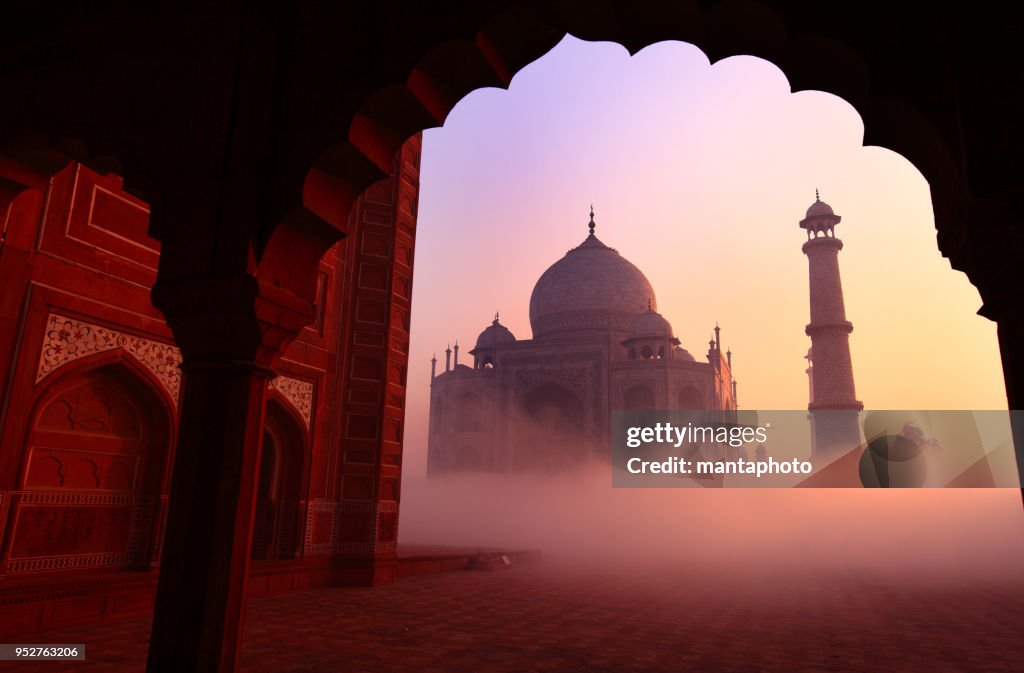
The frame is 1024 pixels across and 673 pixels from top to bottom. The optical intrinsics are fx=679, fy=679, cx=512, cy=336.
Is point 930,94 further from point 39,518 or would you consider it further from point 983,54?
point 39,518

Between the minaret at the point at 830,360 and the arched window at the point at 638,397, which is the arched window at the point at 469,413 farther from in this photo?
the minaret at the point at 830,360

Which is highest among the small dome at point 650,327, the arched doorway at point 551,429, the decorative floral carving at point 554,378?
the small dome at point 650,327

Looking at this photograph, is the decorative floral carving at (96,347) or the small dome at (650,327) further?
the small dome at (650,327)

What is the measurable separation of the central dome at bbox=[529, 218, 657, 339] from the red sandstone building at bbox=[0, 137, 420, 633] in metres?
21.2

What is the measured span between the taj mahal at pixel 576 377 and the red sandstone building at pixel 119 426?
17865 mm

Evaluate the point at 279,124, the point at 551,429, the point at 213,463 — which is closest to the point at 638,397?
the point at 551,429

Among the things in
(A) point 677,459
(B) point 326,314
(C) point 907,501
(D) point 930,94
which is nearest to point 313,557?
(B) point 326,314

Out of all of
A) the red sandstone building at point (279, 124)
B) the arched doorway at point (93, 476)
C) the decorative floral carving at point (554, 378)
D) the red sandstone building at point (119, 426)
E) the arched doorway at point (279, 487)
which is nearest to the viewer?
the red sandstone building at point (279, 124)

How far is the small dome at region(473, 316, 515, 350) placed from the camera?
30.2 metres

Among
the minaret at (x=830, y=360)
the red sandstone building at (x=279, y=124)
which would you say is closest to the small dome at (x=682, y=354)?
the minaret at (x=830, y=360)

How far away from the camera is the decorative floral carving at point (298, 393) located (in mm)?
8195

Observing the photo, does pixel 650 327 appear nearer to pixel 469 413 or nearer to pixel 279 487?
pixel 469 413

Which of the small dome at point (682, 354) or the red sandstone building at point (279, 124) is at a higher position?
the small dome at point (682, 354)

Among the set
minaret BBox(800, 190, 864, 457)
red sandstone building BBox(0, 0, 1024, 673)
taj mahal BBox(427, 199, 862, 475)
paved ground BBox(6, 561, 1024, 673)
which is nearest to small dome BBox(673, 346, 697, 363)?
taj mahal BBox(427, 199, 862, 475)
